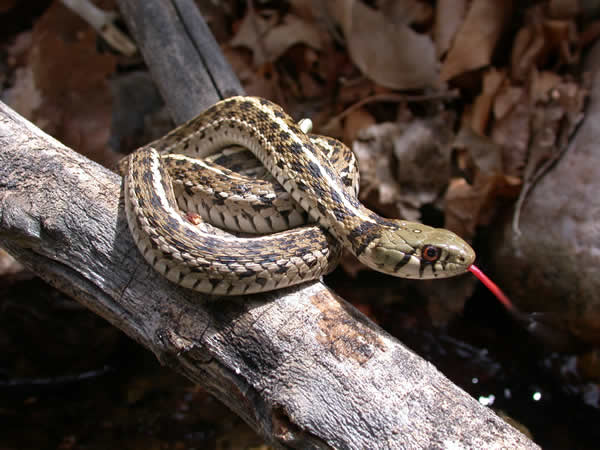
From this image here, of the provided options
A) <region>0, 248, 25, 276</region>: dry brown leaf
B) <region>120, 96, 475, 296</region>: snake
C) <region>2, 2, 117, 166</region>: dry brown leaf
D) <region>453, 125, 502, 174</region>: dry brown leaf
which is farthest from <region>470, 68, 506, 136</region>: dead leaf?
<region>0, 248, 25, 276</region>: dry brown leaf

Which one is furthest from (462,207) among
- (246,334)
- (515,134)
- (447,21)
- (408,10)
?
(246,334)

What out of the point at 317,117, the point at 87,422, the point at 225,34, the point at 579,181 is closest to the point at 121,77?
the point at 225,34

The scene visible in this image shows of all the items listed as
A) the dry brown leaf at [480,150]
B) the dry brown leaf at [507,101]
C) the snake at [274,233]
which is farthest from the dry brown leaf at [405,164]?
the snake at [274,233]

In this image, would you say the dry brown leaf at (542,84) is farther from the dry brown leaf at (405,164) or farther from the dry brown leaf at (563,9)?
the dry brown leaf at (405,164)

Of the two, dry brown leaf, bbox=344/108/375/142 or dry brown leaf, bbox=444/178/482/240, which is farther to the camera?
dry brown leaf, bbox=344/108/375/142

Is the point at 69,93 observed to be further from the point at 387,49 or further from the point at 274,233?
the point at 274,233

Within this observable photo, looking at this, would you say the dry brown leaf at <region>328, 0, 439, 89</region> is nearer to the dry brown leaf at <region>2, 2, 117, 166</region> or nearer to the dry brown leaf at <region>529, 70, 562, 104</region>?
the dry brown leaf at <region>529, 70, 562, 104</region>
